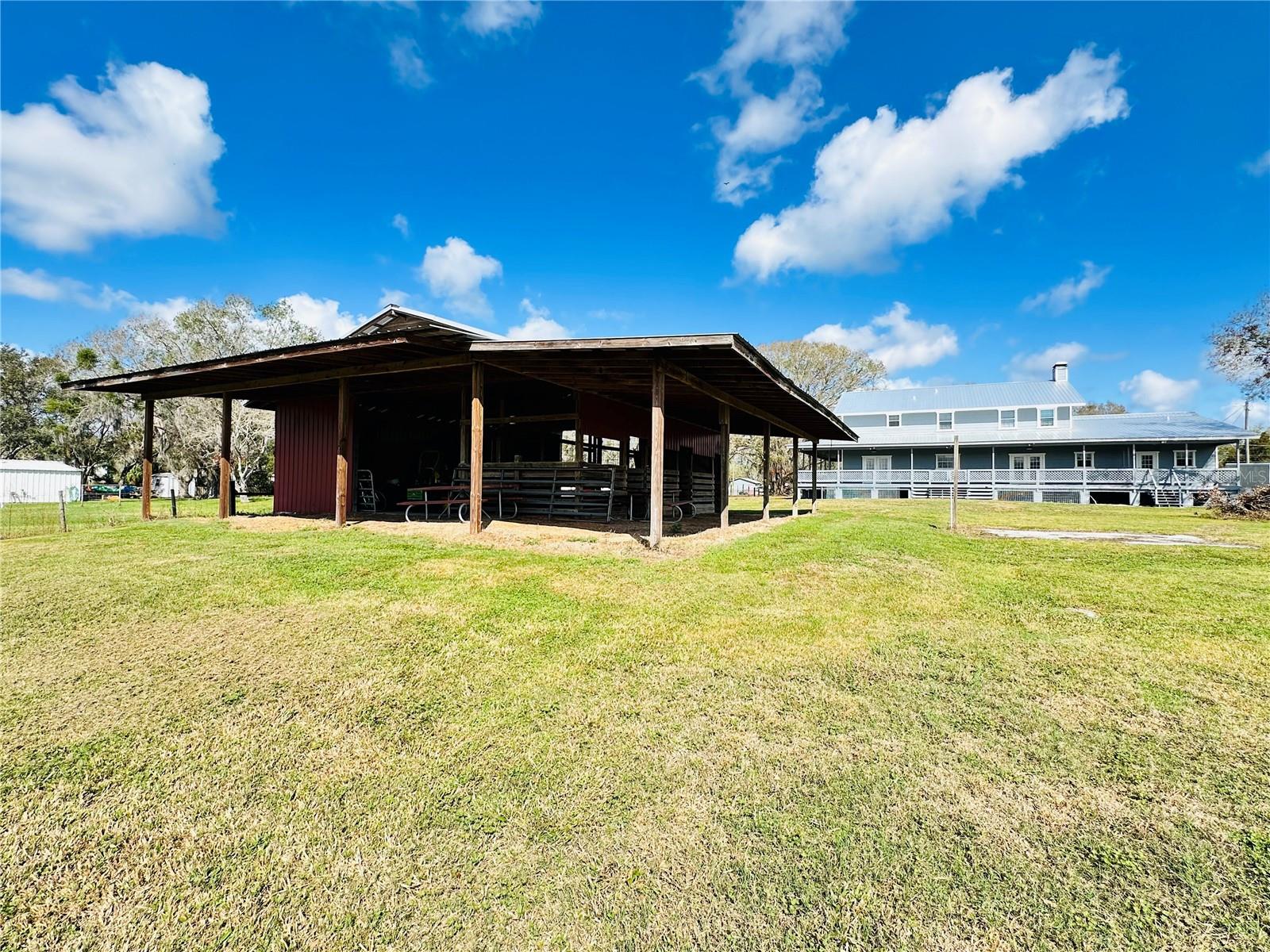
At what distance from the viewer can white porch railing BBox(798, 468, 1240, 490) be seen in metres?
22.9

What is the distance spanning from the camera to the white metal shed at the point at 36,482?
948 inches

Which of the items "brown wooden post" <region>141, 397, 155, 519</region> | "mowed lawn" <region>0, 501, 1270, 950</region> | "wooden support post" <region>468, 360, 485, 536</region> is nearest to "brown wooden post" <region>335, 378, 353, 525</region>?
"wooden support post" <region>468, 360, 485, 536</region>

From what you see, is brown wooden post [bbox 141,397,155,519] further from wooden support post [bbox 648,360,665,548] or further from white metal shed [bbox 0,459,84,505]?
white metal shed [bbox 0,459,84,505]

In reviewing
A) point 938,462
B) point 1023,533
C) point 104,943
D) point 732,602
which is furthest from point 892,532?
point 938,462

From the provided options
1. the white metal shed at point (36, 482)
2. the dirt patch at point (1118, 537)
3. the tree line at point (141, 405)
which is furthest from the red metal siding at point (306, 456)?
the white metal shed at point (36, 482)

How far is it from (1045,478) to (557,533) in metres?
26.7

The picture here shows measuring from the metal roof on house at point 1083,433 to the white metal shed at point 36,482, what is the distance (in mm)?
35663

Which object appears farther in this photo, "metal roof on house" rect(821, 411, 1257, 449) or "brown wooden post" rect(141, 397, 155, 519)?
"metal roof on house" rect(821, 411, 1257, 449)

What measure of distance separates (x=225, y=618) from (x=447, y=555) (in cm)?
243

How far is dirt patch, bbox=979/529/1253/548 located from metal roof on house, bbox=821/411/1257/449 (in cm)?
1315

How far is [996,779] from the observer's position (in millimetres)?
2615

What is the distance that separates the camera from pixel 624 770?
2730 millimetres

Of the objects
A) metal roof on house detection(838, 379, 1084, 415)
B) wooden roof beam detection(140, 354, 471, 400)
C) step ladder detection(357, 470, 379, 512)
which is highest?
Result: metal roof on house detection(838, 379, 1084, 415)

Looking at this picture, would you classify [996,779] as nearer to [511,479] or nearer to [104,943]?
[104,943]
